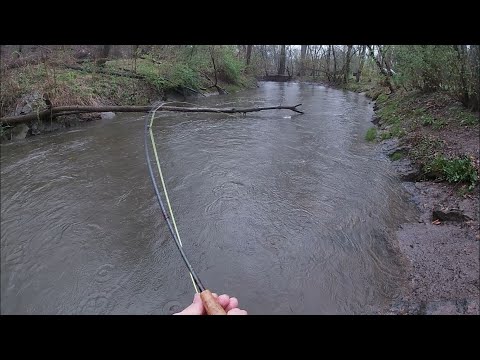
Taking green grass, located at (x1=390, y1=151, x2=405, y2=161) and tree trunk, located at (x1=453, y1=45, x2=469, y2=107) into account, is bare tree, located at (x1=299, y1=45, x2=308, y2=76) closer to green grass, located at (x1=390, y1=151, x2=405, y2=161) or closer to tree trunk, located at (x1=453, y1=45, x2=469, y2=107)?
tree trunk, located at (x1=453, y1=45, x2=469, y2=107)

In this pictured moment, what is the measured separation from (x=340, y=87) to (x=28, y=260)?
31814 mm

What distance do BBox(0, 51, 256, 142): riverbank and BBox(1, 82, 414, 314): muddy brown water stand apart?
1203 millimetres

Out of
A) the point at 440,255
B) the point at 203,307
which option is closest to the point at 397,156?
the point at 440,255

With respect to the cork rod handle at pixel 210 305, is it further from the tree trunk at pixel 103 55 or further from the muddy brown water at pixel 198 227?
the tree trunk at pixel 103 55

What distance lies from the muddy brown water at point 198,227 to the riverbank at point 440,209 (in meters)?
0.25

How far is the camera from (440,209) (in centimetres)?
510

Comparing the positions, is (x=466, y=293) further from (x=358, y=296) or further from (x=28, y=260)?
(x=28, y=260)

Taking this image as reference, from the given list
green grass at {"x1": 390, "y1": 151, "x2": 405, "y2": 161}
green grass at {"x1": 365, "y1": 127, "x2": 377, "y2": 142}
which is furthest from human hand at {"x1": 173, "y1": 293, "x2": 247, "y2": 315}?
green grass at {"x1": 365, "y1": 127, "x2": 377, "y2": 142}

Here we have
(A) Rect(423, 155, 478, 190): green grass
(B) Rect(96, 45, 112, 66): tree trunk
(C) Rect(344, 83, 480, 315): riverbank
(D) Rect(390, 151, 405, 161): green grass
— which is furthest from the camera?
(B) Rect(96, 45, 112, 66): tree trunk

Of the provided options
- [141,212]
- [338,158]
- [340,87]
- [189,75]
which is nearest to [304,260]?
[141,212]

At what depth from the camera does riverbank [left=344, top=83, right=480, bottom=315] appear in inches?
142
